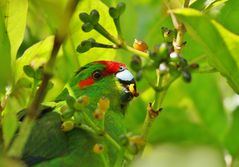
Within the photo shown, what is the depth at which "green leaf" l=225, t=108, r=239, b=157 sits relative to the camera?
A: 2848 mm

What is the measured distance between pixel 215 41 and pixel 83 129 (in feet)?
2.34

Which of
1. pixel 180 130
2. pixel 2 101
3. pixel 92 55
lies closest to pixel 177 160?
pixel 180 130

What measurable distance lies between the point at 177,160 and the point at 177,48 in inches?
109

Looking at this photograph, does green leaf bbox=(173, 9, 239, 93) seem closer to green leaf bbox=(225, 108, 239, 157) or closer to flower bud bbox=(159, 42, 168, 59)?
flower bud bbox=(159, 42, 168, 59)

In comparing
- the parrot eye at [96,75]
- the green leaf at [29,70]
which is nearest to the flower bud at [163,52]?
the green leaf at [29,70]

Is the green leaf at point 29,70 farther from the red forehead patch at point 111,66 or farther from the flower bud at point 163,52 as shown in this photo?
the red forehead patch at point 111,66

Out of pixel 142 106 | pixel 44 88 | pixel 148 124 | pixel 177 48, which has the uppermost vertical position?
pixel 44 88

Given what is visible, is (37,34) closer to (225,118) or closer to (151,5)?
(151,5)

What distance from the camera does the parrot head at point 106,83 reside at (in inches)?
104

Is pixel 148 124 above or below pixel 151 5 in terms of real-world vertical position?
above

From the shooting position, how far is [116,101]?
8.62ft

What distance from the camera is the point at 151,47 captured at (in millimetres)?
2676

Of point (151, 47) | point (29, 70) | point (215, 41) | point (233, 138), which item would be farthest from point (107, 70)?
point (215, 41)

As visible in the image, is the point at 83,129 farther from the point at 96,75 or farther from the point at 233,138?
the point at 233,138
